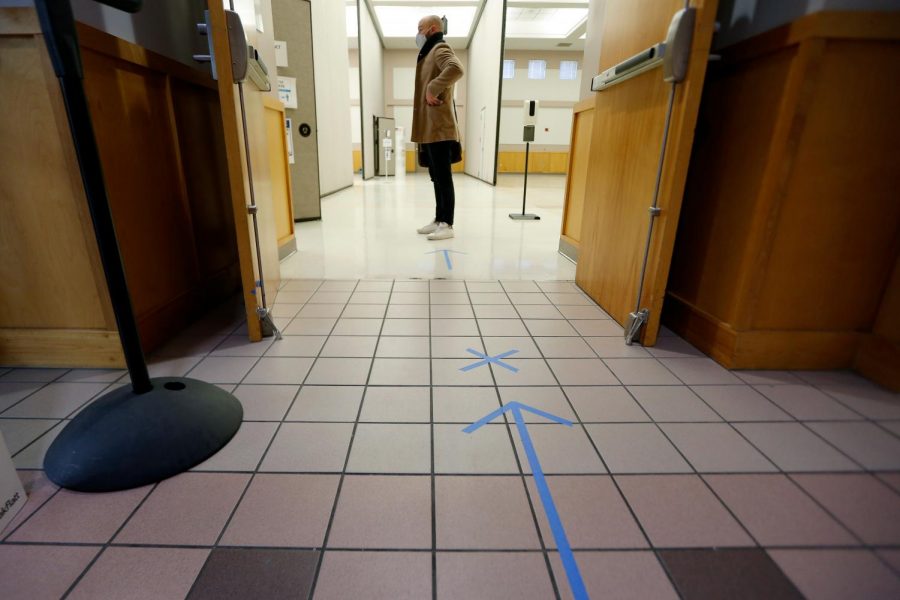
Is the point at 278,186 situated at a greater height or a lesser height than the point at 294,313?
greater

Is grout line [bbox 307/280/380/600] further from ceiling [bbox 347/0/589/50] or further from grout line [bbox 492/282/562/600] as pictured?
ceiling [bbox 347/0/589/50]

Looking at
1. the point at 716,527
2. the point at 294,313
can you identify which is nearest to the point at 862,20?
the point at 716,527

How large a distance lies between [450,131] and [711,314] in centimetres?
248

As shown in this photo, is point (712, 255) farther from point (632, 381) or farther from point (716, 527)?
point (716, 527)

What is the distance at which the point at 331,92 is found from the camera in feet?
21.3

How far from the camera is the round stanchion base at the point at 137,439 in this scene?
101cm

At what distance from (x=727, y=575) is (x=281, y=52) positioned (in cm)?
492

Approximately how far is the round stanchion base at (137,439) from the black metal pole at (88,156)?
0.24 ft

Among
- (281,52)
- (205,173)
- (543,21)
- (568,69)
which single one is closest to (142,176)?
(205,173)

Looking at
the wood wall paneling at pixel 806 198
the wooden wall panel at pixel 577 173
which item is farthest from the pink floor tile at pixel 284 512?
the wooden wall panel at pixel 577 173

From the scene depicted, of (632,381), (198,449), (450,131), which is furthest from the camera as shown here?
(450,131)

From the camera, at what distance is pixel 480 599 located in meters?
0.77

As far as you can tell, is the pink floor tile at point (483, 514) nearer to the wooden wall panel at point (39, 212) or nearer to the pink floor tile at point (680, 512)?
the pink floor tile at point (680, 512)

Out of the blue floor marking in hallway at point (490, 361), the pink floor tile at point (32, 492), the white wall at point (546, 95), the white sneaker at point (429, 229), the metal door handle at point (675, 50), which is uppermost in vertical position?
the white wall at point (546, 95)
